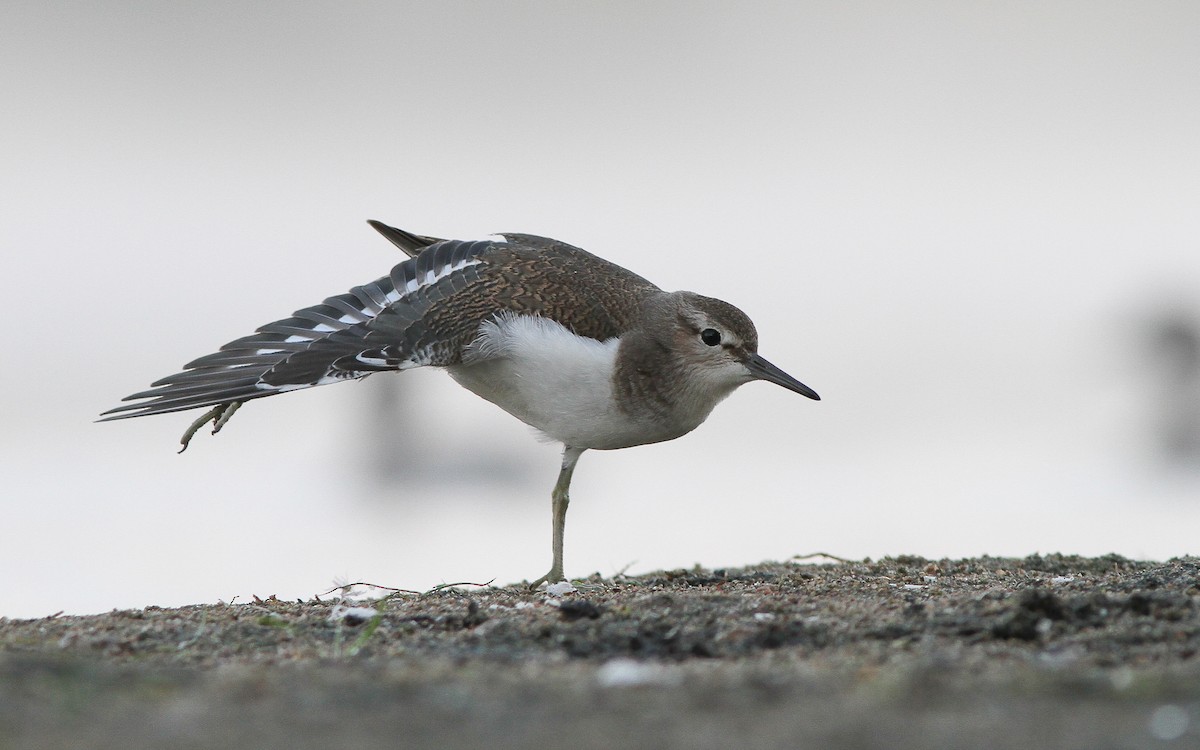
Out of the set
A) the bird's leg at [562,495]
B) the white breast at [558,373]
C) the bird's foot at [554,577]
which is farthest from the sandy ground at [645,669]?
the bird's leg at [562,495]

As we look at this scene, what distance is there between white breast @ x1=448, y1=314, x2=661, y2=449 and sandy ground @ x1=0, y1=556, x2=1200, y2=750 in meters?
1.25

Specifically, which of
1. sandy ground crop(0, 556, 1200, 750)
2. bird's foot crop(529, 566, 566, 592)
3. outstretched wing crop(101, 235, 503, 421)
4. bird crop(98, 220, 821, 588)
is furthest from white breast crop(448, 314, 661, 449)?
sandy ground crop(0, 556, 1200, 750)

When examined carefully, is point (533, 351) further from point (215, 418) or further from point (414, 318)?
point (215, 418)

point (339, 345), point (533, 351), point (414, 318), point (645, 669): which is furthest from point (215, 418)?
point (645, 669)

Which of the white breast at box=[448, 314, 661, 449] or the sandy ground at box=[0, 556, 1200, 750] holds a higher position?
the white breast at box=[448, 314, 661, 449]

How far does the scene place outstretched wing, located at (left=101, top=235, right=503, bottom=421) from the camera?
6484 millimetres

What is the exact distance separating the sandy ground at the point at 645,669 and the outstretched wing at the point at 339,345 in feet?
4.21

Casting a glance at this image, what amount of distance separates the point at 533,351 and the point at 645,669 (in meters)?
3.29

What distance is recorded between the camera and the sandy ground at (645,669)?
279cm

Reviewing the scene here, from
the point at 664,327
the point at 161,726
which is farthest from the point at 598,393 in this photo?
the point at 161,726

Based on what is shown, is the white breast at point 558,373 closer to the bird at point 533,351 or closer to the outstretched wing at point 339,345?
the bird at point 533,351

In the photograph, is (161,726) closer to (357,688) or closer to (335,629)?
(357,688)

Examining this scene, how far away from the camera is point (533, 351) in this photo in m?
6.75

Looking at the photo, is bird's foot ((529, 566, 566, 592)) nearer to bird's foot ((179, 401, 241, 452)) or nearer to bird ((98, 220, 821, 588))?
bird ((98, 220, 821, 588))
